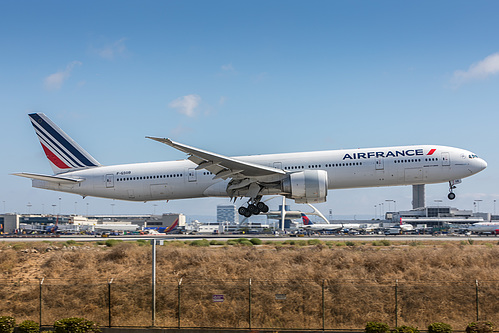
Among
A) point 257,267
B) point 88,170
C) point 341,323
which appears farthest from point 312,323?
point 88,170

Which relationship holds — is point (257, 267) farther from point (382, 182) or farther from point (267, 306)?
point (382, 182)

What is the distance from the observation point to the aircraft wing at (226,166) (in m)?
33.0

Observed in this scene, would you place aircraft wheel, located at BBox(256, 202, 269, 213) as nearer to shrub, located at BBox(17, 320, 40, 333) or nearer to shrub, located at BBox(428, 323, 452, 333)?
shrub, located at BBox(17, 320, 40, 333)

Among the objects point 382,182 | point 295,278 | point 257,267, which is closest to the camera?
point 295,278

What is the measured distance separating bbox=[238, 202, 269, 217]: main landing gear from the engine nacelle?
303 cm

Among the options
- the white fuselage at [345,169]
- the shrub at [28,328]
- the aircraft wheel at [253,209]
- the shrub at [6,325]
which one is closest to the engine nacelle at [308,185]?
the white fuselage at [345,169]

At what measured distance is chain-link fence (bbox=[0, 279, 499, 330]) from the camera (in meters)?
20.8

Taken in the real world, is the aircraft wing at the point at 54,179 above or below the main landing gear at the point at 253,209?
above

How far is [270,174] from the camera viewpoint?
35188 millimetres

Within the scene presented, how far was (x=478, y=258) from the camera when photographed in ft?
91.7

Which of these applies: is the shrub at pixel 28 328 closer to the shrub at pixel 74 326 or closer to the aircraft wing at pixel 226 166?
the shrub at pixel 74 326

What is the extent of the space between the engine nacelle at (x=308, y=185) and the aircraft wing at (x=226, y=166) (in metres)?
0.97

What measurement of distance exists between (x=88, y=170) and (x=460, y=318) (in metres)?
31.0

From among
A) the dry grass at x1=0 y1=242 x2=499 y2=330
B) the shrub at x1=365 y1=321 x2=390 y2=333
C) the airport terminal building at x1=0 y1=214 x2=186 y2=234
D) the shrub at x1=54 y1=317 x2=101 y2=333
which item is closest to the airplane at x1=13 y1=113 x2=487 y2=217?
the dry grass at x1=0 y1=242 x2=499 y2=330
